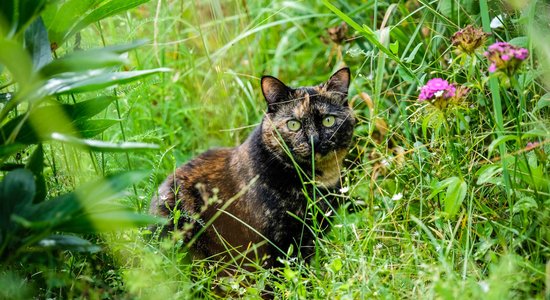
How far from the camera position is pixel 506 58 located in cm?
167

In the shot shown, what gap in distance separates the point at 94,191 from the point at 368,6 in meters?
2.01

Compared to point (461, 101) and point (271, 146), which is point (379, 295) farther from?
→ point (271, 146)

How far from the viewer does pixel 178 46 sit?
3.67 meters

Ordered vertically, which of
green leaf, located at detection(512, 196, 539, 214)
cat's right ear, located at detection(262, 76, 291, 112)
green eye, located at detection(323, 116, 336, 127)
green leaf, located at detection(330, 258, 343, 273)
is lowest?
green leaf, located at detection(330, 258, 343, 273)

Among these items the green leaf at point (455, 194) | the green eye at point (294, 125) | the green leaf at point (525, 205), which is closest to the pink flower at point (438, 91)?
the green leaf at point (455, 194)

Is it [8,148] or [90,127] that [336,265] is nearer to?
[90,127]

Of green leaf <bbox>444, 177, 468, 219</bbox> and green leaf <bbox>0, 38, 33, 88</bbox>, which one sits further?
green leaf <bbox>444, 177, 468, 219</bbox>

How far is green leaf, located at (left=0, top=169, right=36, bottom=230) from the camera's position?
1.57 meters

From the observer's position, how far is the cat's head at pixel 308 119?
2518 mm

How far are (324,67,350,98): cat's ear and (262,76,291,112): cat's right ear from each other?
0.55ft

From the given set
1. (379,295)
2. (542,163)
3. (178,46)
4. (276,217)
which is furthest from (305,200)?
(178,46)

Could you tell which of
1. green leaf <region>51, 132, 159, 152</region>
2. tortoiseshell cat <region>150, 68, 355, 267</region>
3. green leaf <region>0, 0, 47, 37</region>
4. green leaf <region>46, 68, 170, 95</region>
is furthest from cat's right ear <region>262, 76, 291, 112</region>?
green leaf <region>0, 0, 47, 37</region>

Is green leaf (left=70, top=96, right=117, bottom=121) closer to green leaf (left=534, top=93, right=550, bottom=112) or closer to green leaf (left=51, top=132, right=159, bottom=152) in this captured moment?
green leaf (left=51, top=132, right=159, bottom=152)

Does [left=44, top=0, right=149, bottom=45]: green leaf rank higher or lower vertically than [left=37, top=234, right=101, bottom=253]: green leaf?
higher
